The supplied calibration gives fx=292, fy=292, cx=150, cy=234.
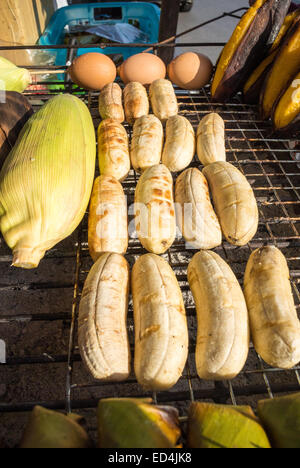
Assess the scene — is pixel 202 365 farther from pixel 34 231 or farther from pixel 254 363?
pixel 254 363

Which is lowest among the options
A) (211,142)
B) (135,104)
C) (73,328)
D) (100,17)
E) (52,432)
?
(73,328)

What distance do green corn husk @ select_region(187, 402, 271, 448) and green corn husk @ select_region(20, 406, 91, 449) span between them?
1.16 feet

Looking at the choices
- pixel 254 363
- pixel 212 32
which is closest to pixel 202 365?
pixel 254 363

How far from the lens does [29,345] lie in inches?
83.0

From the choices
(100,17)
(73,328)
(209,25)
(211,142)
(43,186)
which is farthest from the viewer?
(209,25)

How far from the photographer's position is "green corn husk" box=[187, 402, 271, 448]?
908 millimetres

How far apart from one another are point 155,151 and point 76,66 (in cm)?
135

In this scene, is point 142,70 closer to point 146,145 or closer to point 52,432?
point 146,145

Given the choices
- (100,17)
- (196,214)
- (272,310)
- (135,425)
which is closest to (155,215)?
(196,214)

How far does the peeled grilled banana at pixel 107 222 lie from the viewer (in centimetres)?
152

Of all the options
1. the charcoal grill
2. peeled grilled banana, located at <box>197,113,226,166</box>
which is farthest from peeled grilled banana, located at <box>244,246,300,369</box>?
peeled grilled banana, located at <box>197,113,226,166</box>

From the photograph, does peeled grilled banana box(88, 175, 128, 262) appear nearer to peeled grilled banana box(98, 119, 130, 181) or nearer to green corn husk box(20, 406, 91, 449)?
peeled grilled banana box(98, 119, 130, 181)

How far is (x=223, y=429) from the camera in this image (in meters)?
0.93

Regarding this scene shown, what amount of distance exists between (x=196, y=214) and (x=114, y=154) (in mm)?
693
